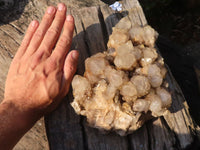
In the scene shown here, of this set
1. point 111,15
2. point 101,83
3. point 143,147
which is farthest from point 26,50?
point 143,147

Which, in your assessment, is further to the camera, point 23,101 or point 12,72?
point 12,72

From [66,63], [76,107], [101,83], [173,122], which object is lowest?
[173,122]

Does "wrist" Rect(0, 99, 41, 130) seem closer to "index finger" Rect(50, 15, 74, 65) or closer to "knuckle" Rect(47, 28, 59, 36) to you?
"index finger" Rect(50, 15, 74, 65)

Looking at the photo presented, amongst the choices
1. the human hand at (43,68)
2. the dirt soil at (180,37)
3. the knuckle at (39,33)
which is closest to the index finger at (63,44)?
the human hand at (43,68)

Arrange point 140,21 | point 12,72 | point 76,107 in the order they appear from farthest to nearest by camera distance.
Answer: point 140,21 → point 12,72 → point 76,107

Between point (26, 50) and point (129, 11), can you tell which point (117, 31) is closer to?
point (129, 11)

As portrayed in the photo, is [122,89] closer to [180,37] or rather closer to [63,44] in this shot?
[63,44]
